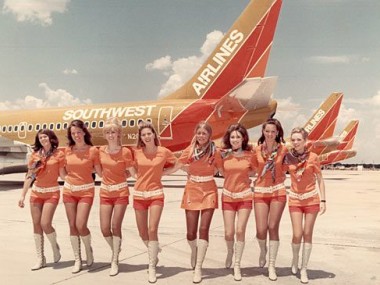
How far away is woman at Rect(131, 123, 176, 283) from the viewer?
5.10 metres

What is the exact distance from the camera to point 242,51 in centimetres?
1852

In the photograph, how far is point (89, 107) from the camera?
2134 centimetres

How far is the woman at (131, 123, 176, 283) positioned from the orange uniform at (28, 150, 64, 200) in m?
1.09

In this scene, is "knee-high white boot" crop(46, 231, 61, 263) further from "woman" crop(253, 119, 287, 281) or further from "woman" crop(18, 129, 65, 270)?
"woman" crop(253, 119, 287, 281)

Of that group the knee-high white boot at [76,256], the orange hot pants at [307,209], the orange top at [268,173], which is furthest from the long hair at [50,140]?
the orange hot pants at [307,209]

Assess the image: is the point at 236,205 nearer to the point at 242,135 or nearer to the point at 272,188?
the point at 272,188

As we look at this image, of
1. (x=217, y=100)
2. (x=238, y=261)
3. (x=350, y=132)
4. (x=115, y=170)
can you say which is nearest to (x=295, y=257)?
(x=238, y=261)

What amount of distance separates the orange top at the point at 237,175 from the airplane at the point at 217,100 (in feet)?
37.8

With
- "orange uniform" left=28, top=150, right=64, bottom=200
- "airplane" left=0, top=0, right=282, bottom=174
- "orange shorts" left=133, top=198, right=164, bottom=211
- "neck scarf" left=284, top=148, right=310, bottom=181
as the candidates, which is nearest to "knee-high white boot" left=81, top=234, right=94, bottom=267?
"orange uniform" left=28, top=150, right=64, bottom=200

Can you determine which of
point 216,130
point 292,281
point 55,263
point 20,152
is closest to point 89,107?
point 20,152

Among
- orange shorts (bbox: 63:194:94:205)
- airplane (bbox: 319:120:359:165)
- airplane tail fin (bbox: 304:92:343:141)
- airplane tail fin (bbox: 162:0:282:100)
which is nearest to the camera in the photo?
orange shorts (bbox: 63:194:94:205)

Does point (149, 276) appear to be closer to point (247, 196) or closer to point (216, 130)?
point (247, 196)

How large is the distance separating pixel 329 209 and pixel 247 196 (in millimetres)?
7447

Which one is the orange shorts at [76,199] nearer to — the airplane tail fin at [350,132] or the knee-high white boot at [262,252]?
the knee-high white boot at [262,252]
